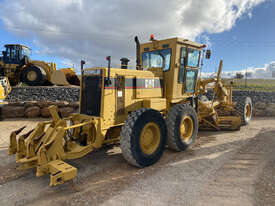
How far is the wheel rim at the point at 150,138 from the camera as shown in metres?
4.20

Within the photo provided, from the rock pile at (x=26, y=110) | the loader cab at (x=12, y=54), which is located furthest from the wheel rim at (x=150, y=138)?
the loader cab at (x=12, y=54)

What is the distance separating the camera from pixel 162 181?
3584 mm

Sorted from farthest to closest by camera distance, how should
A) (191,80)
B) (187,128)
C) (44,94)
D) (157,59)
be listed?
(44,94) < (191,80) < (157,59) < (187,128)

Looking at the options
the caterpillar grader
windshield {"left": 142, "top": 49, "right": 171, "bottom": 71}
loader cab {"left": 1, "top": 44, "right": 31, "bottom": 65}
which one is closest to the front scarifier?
the caterpillar grader

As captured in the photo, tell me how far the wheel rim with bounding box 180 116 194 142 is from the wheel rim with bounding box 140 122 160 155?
3.63 ft

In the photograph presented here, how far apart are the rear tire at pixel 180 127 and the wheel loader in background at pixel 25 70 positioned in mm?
11270

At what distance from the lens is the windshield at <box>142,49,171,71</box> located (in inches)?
216

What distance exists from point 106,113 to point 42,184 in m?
1.78

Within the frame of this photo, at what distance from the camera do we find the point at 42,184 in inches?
139

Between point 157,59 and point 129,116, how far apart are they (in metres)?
2.42

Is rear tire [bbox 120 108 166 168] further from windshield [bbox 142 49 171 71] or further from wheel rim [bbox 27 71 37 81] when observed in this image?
wheel rim [bbox 27 71 37 81]

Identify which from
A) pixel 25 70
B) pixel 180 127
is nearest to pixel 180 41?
pixel 180 127

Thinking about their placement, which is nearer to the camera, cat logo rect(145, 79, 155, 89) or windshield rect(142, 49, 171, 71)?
cat logo rect(145, 79, 155, 89)

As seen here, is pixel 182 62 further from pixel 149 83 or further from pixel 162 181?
pixel 162 181
